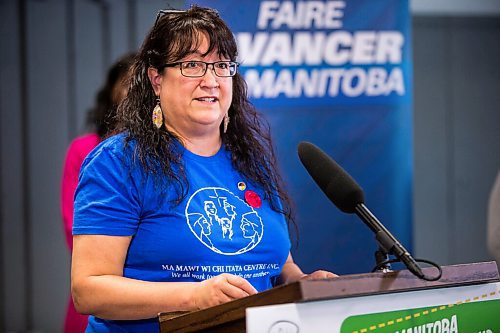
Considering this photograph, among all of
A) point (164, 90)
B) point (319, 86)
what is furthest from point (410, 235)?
point (164, 90)

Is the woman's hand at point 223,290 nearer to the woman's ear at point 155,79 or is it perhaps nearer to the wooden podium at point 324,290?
the wooden podium at point 324,290

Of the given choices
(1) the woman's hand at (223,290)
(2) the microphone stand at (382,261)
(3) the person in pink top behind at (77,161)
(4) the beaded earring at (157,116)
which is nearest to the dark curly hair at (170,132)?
(4) the beaded earring at (157,116)

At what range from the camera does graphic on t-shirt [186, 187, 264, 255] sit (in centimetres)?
176

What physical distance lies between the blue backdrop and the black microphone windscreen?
192 cm

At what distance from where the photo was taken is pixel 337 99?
3.58m

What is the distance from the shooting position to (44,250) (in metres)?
4.84

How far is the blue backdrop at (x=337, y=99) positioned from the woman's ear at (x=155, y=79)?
5.08ft

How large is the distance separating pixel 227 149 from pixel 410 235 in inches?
69.7

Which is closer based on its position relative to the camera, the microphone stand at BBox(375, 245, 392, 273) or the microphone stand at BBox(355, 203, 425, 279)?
the microphone stand at BBox(355, 203, 425, 279)

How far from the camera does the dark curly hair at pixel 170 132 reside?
1835mm

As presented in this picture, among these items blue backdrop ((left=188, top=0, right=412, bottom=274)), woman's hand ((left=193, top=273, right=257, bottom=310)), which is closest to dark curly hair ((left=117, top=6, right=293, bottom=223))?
woman's hand ((left=193, top=273, right=257, bottom=310))

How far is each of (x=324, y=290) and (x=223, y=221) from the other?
0.55 metres

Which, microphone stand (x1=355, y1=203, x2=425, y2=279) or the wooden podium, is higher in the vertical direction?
microphone stand (x1=355, y1=203, x2=425, y2=279)

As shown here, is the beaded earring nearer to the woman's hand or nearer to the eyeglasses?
the eyeglasses
